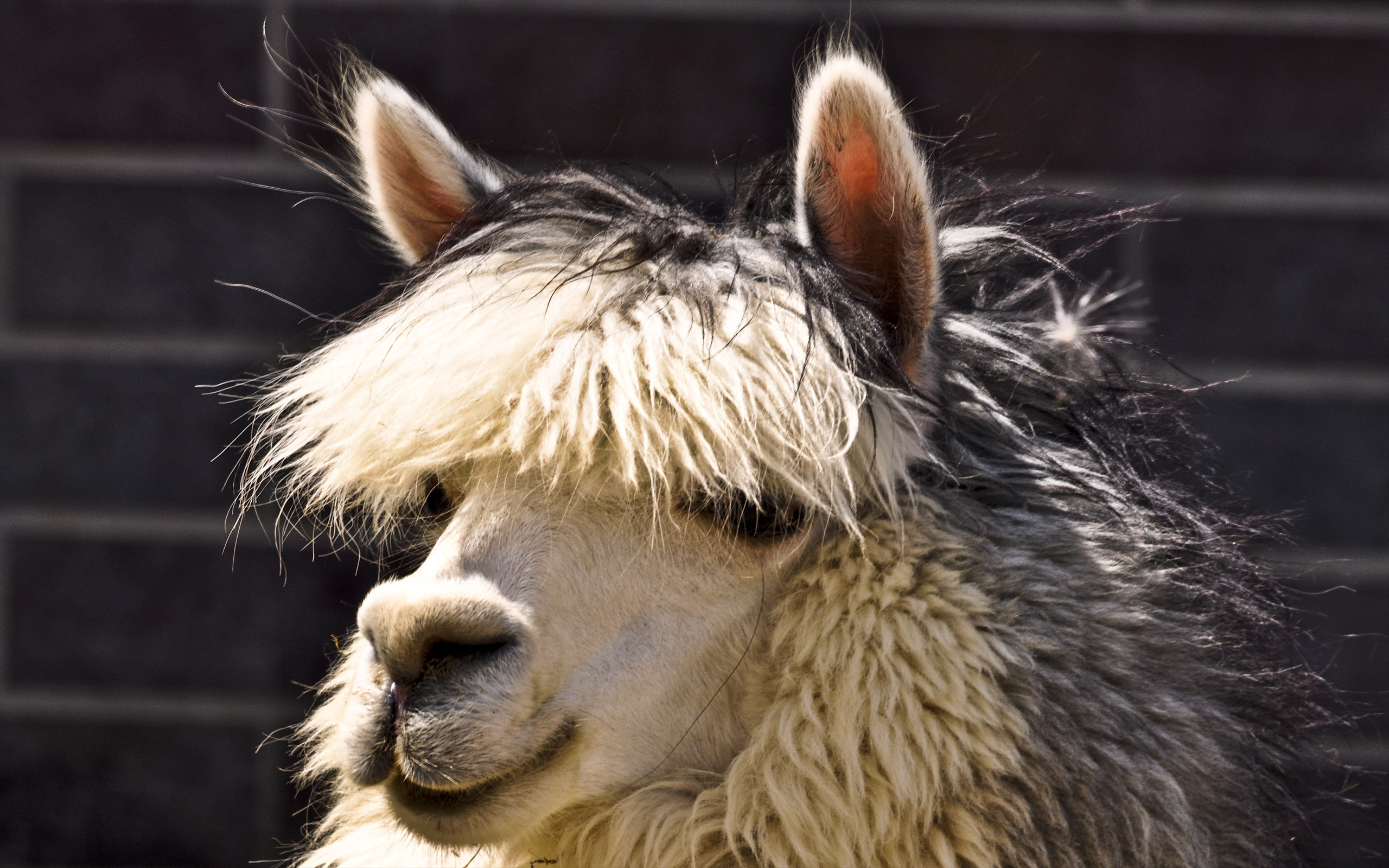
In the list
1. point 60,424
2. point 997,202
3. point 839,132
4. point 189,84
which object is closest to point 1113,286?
point 997,202

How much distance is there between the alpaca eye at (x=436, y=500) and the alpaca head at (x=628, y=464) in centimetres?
7

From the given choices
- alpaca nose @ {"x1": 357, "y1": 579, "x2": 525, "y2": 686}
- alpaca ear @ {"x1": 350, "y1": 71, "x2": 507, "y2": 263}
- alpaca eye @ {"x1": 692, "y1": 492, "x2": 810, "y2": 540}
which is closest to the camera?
alpaca nose @ {"x1": 357, "y1": 579, "x2": 525, "y2": 686}

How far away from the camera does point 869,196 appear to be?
1.11 meters

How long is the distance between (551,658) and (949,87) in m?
2.08

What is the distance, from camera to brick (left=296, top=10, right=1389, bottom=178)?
8.79 feet

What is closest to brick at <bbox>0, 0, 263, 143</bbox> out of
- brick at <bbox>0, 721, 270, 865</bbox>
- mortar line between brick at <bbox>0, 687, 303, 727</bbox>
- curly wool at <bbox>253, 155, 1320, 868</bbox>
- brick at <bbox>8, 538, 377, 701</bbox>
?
brick at <bbox>8, 538, 377, 701</bbox>

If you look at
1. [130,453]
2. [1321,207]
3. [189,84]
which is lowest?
[130,453]

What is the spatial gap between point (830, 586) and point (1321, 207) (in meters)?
2.21

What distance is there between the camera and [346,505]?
4.40 ft

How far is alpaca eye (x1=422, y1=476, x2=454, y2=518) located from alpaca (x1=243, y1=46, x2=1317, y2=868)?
10mm

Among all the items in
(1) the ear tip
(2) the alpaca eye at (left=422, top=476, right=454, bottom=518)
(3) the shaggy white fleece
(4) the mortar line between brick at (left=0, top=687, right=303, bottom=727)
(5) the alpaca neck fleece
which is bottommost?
(4) the mortar line between brick at (left=0, top=687, right=303, bottom=727)

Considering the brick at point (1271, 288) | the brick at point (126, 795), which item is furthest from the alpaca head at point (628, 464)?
the brick at point (126, 795)

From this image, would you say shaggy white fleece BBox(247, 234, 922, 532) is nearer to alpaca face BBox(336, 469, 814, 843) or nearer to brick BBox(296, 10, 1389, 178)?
alpaca face BBox(336, 469, 814, 843)

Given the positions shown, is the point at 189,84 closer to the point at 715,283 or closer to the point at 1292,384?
the point at 715,283
